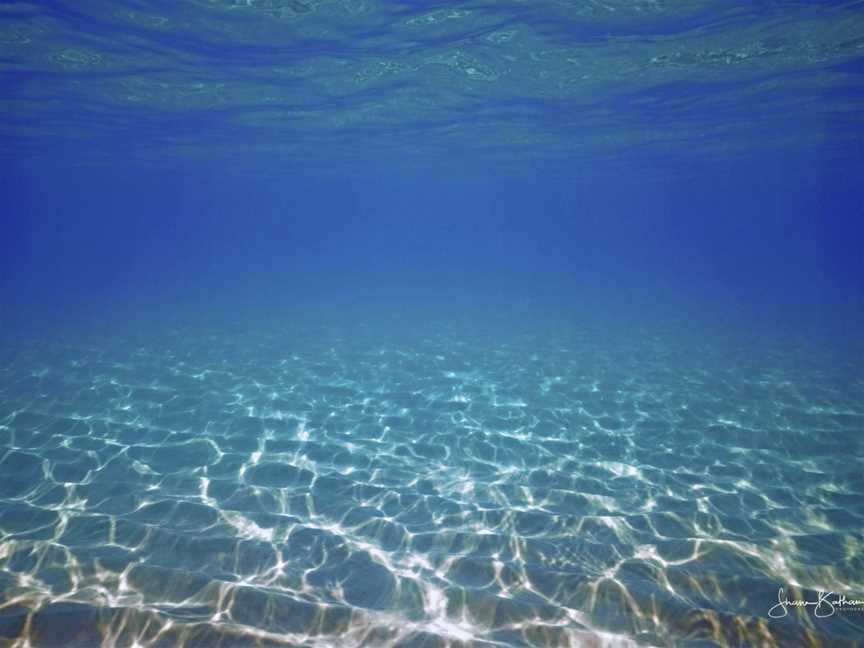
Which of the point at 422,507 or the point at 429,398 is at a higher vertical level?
the point at 422,507

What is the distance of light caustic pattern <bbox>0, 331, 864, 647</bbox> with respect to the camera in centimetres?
495

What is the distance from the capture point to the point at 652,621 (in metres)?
4.99

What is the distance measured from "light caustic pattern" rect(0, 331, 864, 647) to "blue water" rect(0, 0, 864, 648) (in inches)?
2.0

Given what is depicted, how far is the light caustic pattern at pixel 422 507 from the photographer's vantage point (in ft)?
16.2

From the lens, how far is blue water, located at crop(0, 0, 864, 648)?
5.34 meters

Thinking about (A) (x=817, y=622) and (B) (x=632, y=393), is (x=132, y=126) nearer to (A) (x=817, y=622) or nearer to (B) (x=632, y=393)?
(B) (x=632, y=393)

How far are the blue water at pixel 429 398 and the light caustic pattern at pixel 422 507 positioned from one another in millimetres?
51

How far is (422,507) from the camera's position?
7.49 metres

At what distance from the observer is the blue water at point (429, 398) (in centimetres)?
534

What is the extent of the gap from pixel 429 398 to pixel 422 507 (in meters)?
5.43

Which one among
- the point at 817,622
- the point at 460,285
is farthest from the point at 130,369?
the point at 460,285

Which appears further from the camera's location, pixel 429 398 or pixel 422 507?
pixel 429 398

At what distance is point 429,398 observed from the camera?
42.2ft

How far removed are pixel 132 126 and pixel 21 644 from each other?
31384mm
